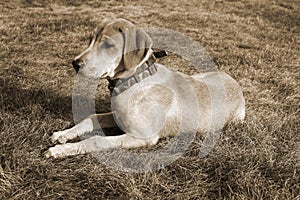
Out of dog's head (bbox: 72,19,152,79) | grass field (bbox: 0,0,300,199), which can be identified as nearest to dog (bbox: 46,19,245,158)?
dog's head (bbox: 72,19,152,79)

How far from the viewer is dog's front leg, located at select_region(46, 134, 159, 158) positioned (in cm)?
298

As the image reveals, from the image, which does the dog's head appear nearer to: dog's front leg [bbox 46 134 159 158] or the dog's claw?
dog's front leg [bbox 46 134 159 158]

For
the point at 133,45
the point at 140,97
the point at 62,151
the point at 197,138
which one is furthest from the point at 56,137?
the point at 197,138

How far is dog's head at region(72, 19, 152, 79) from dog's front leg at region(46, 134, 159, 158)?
57 centimetres

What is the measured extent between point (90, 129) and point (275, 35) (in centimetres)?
568

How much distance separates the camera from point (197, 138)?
3465mm

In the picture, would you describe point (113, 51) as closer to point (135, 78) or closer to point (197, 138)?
point (135, 78)

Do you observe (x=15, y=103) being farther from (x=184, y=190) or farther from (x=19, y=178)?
(x=184, y=190)

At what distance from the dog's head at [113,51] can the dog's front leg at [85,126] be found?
2.23 feet

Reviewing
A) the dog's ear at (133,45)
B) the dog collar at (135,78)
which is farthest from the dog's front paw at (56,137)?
the dog's ear at (133,45)

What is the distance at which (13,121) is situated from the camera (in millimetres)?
3303

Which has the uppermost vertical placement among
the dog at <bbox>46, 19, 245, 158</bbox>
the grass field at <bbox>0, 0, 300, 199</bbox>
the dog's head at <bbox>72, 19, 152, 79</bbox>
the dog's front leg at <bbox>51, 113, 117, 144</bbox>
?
the dog's head at <bbox>72, 19, 152, 79</bbox>

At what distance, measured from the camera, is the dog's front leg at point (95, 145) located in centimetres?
298

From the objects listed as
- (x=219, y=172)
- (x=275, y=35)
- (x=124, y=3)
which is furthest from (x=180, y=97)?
(x=124, y=3)
